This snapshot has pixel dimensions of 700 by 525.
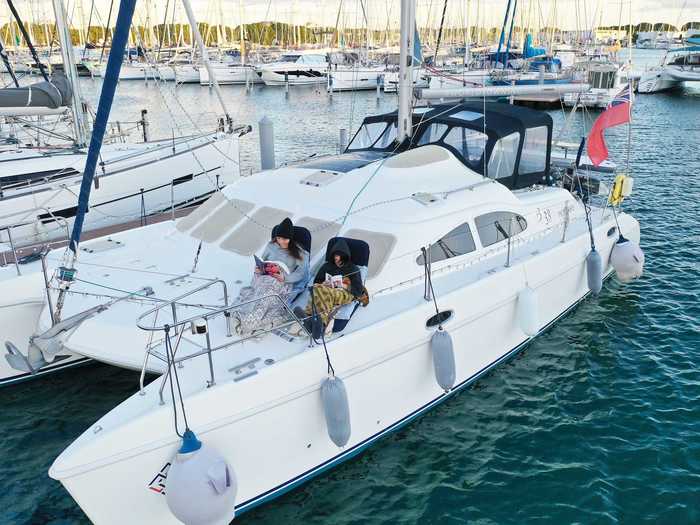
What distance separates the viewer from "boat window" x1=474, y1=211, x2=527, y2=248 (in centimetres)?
855

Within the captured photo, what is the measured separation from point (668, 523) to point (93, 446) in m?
5.75

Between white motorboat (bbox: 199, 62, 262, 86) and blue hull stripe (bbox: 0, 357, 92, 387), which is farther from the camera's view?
white motorboat (bbox: 199, 62, 262, 86)

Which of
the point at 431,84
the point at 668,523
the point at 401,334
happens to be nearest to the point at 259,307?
the point at 401,334

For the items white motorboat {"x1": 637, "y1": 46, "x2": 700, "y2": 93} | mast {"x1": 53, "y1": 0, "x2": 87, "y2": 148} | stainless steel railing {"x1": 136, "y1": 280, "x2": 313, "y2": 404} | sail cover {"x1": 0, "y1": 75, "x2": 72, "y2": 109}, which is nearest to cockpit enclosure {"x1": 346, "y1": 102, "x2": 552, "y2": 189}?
stainless steel railing {"x1": 136, "y1": 280, "x2": 313, "y2": 404}

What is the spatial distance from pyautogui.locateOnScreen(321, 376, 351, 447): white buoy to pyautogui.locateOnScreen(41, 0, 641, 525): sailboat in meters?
0.02

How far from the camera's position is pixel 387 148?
10594 millimetres

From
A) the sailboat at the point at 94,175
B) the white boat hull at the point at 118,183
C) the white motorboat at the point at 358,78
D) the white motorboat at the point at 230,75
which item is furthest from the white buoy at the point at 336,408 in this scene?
the white motorboat at the point at 230,75

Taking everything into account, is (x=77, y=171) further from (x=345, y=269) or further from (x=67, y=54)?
(x=345, y=269)

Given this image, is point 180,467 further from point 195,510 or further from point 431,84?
point 431,84

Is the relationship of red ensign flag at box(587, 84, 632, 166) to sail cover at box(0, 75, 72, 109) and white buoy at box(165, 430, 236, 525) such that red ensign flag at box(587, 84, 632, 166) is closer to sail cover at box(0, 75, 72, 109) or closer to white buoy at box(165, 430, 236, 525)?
white buoy at box(165, 430, 236, 525)

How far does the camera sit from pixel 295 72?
6122 centimetres

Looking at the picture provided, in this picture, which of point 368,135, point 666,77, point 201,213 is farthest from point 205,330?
point 666,77

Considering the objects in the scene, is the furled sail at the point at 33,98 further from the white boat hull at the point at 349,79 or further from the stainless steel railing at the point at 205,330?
the white boat hull at the point at 349,79

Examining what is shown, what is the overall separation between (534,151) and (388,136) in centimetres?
258
